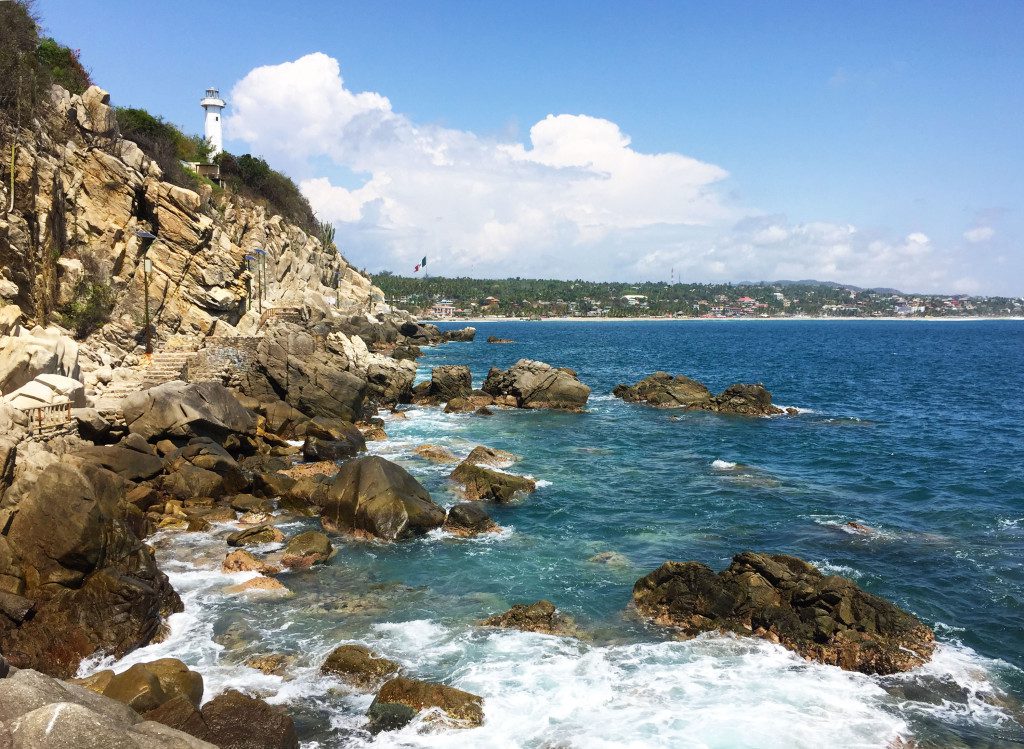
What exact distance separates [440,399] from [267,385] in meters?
14.2

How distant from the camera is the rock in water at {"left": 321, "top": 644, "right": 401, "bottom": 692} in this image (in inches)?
532

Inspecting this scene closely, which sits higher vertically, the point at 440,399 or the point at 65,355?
the point at 65,355

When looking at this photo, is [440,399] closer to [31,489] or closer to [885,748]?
[31,489]

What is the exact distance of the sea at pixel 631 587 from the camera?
1260 centimetres

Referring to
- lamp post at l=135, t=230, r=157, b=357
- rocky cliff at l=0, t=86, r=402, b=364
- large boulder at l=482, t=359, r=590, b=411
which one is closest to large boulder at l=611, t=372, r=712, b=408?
large boulder at l=482, t=359, r=590, b=411

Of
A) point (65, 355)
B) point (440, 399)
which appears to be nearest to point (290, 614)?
point (65, 355)

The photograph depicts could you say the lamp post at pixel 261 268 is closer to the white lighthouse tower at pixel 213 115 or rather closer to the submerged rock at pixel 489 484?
the white lighthouse tower at pixel 213 115

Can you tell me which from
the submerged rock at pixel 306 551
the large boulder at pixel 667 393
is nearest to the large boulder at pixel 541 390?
the large boulder at pixel 667 393

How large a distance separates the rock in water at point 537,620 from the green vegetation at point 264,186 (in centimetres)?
6800

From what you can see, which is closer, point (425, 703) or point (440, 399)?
point (425, 703)

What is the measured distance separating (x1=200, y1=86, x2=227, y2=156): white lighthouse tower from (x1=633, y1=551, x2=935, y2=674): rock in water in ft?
258

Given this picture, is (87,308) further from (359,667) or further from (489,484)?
(359,667)

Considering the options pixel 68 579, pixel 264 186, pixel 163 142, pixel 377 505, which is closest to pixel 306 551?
pixel 377 505

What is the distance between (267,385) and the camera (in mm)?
36156
